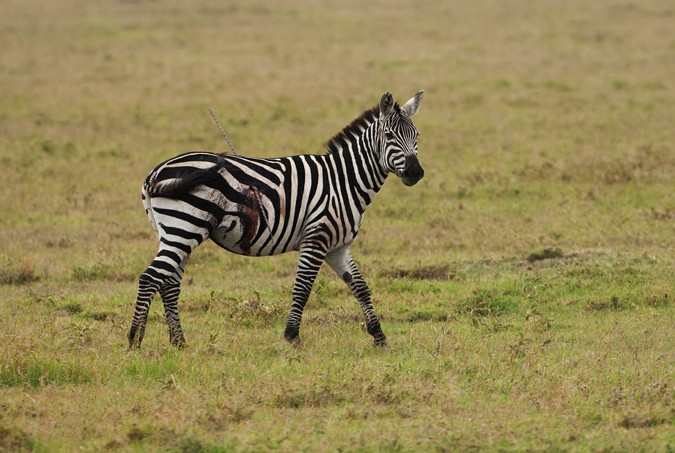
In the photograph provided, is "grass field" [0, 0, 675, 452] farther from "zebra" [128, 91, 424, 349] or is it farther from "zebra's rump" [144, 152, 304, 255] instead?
"zebra's rump" [144, 152, 304, 255]

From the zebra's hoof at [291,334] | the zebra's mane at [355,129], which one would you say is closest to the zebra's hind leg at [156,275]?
the zebra's hoof at [291,334]

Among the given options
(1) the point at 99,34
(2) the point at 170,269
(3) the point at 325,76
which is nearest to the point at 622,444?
(2) the point at 170,269

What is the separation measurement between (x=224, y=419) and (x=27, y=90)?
75.6 ft

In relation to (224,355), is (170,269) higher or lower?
higher

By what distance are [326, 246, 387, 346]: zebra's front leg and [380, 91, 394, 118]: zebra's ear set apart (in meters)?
1.37

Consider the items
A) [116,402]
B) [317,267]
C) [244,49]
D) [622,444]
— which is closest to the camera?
[622,444]

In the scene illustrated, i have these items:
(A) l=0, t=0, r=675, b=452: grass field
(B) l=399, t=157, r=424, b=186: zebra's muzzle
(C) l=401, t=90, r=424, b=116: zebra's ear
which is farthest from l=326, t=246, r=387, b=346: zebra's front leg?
(C) l=401, t=90, r=424, b=116: zebra's ear

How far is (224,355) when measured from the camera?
9.03 metres

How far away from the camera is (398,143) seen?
9.89m

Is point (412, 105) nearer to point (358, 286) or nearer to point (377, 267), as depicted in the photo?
point (358, 286)

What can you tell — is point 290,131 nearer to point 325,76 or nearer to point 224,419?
point 325,76

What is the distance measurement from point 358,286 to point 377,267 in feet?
9.33

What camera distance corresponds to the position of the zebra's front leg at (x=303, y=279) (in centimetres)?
963

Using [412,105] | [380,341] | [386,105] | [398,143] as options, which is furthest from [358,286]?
[412,105]
